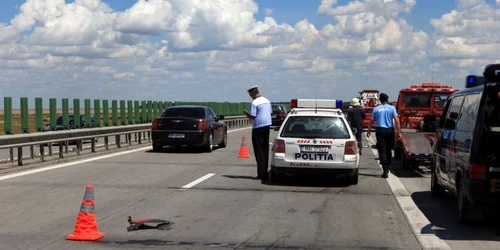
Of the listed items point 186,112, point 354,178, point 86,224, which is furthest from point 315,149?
point 186,112

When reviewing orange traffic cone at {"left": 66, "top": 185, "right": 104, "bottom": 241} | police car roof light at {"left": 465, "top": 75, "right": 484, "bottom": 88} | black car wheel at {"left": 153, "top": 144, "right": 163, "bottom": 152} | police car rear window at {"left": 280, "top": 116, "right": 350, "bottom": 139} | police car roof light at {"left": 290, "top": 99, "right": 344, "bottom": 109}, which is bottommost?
black car wheel at {"left": 153, "top": 144, "right": 163, "bottom": 152}

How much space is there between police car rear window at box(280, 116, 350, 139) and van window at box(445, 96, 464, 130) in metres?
2.66

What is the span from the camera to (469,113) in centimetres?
922

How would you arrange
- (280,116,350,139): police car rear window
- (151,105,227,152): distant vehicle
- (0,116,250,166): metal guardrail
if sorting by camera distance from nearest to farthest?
(280,116,350,139): police car rear window, (0,116,250,166): metal guardrail, (151,105,227,152): distant vehicle

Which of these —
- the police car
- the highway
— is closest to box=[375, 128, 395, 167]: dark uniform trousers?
the highway

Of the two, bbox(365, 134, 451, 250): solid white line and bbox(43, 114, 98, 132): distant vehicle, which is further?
bbox(43, 114, 98, 132): distant vehicle

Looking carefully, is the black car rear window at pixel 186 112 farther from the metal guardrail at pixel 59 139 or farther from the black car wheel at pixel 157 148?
the metal guardrail at pixel 59 139

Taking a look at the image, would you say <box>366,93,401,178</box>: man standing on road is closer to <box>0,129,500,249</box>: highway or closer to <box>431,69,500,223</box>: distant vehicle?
<box>0,129,500,249</box>: highway

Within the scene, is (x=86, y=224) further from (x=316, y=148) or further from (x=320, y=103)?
(x=320, y=103)

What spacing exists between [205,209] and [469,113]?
401 cm

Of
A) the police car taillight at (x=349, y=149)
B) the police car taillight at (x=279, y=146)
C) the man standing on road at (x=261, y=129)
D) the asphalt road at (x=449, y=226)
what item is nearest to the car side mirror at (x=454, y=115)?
the asphalt road at (x=449, y=226)

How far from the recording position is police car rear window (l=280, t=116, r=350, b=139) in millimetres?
13406

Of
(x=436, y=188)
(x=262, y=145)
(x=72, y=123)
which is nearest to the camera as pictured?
(x=436, y=188)

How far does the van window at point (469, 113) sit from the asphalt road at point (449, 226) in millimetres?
1280
